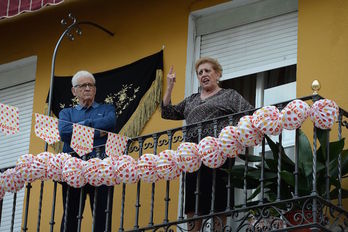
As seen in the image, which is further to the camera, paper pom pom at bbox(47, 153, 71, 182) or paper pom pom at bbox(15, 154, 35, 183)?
paper pom pom at bbox(15, 154, 35, 183)

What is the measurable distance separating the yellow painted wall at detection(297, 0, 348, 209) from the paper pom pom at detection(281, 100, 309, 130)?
3.90 feet

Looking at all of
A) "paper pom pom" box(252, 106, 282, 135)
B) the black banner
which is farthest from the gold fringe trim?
"paper pom pom" box(252, 106, 282, 135)

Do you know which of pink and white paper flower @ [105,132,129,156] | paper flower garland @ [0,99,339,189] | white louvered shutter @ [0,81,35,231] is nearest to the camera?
paper flower garland @ [0,99,339,189]

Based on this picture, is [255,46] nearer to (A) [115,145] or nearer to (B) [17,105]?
(A) [115,145]

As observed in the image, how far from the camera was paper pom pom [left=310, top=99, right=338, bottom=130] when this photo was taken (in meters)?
9.12

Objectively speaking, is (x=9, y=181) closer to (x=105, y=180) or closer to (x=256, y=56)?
(x=105, y=180)

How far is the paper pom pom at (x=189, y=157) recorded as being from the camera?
31.7 ft

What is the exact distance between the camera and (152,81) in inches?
473

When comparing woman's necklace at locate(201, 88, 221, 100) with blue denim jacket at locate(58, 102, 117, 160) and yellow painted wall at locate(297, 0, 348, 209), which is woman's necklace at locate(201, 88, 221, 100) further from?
blue denim jacket at locate(58, 102, 117, 160)

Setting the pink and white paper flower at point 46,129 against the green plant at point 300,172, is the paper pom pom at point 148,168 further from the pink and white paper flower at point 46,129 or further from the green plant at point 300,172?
the pink and white paper flower at point 46,129

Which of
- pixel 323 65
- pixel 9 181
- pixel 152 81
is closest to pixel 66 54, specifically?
pixel 152 81

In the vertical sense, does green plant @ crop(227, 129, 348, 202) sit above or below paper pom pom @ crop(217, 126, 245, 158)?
below

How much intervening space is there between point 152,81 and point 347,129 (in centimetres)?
274

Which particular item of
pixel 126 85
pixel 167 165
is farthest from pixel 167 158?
pixel 126 85
